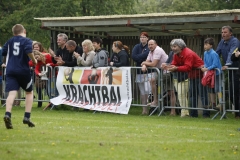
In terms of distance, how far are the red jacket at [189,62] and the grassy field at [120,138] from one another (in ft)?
4.30

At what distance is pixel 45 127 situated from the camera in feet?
43.7

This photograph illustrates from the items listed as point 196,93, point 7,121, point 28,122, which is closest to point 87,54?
point 196,93

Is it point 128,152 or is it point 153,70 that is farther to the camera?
point 153,70

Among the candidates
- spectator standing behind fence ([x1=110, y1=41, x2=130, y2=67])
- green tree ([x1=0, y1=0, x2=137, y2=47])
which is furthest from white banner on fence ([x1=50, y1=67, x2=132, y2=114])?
green tree ([x1=0, y1=0, x2=137, y2=47])

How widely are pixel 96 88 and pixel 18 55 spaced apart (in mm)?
5571

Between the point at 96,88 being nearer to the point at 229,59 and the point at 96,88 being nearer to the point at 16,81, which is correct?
the point at 229,59

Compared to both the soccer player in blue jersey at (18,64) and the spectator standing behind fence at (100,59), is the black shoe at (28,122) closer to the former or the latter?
the soccer player in blue jersey at (18,64)

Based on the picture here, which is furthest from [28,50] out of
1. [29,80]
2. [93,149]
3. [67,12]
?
[67,12]

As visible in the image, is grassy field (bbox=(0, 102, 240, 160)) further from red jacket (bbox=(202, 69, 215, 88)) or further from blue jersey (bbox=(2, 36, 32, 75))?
blue jersey (bbox=(2, 36, 32, 75))

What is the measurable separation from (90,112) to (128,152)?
9.00 meters

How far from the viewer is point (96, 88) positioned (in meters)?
18.6

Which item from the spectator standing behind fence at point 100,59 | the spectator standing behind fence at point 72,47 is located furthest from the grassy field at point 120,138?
the spectator standing behind fence at point 72,47

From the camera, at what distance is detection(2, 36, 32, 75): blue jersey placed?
1320 cm

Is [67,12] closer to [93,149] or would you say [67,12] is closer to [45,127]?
[45,127]
